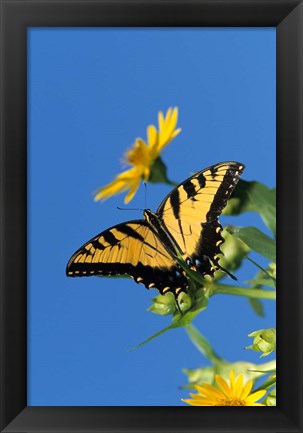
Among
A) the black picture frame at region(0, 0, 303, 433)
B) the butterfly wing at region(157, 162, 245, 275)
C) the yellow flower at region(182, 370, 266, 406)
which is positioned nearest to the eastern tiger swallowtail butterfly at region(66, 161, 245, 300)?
the butterfly wing at region(157, 162, 245, 275)

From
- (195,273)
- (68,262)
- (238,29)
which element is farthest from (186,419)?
(238,29)

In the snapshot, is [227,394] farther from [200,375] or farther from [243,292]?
[243,292]

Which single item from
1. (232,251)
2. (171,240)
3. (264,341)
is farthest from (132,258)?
(264,341)

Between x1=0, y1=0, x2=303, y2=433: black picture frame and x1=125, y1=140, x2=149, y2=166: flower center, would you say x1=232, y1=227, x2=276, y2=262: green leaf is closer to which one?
x1=0, y1=0, x2=303, y2=433: black picture frame

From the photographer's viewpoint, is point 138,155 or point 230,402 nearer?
point 230,402
